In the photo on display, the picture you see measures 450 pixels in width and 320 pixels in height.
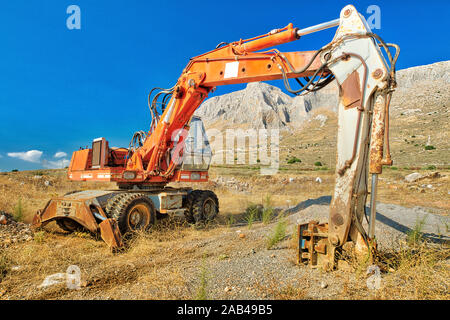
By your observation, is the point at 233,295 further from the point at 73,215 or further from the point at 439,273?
the point at 73,215

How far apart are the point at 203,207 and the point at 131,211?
2.74m

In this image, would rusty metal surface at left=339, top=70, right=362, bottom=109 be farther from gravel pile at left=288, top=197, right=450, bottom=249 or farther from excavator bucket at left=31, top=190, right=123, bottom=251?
excavator bucket at left=31, top=190, right=123, bottom=251

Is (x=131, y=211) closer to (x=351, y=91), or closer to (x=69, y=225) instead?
(x=69, y=225)

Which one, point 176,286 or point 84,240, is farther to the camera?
point 84,240

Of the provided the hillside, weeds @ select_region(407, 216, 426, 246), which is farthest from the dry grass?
the hillside

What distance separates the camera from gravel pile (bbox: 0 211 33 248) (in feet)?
20.8

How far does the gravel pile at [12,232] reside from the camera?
6332mm

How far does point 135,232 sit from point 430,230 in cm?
749

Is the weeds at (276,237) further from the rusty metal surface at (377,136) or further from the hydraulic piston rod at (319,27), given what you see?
the hydraulic piston rod at (319,27)

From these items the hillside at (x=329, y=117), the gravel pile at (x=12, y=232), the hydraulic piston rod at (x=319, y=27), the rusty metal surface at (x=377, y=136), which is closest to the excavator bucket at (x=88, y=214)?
the gravel pile at (x=12, y=232)

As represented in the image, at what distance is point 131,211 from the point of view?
7.11 meters

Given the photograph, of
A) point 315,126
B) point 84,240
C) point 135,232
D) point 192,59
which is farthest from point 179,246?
point 315,126

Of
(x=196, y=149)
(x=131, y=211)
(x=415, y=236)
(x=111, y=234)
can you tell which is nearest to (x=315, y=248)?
(x=415, y=236)

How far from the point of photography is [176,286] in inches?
154
